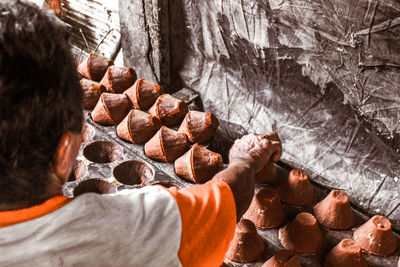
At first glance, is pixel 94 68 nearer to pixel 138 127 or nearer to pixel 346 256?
pixel 138 127

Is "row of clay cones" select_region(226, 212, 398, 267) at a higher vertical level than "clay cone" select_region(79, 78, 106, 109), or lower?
lower

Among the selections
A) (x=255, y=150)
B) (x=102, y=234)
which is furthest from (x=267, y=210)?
(x=102, y=234)

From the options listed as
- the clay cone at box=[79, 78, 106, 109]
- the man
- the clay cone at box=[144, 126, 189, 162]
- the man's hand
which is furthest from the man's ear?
the clay cone at box=[79, 78, 106, 109]

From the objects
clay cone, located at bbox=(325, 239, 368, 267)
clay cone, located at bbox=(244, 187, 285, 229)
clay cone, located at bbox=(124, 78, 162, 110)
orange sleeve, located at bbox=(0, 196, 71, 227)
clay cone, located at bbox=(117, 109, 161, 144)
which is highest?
orange sleeve, located at bbox=(0, 196, 71, 227)

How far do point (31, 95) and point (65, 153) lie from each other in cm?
20

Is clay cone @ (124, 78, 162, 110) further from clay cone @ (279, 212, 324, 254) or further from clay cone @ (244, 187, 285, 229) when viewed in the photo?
clay cone @ (279, 212, 324, 254)

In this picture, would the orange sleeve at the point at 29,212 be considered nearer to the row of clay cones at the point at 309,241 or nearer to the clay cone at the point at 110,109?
the row of clay cones at the point at 309,241

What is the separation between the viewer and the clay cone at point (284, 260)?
1.58 metres

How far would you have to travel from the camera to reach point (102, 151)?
7.63 feet

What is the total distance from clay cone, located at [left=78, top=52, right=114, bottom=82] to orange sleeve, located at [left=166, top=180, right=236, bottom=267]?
164cm

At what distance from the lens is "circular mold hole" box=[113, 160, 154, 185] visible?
2.14m

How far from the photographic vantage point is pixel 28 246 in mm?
944

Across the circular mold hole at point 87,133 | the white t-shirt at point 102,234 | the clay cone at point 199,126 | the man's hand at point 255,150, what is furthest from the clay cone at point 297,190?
the circular mold hole at point 87,133

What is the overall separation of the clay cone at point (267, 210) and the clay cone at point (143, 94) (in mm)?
939
